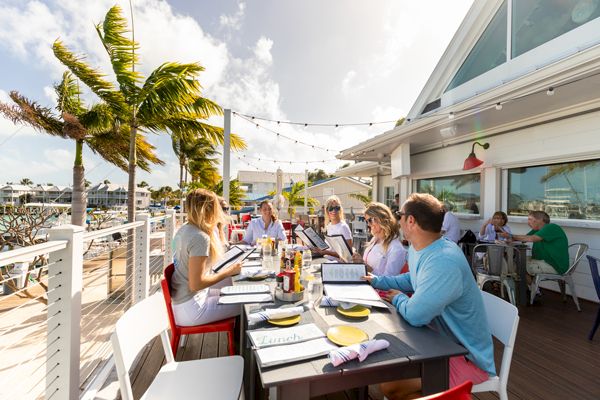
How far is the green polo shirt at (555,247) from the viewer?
418 cm

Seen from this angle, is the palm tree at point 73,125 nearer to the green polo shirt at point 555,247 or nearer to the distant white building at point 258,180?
the green polo shirt at point 555,247

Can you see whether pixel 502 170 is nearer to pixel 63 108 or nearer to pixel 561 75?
pixel 561 75

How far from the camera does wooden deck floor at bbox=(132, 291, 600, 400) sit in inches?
89.9

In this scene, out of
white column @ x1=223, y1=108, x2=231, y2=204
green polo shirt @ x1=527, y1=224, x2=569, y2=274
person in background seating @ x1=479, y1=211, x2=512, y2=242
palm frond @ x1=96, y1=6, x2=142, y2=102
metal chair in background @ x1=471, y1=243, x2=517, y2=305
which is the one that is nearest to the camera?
metal chair in background @ x1=471, y1=243, x2=517, y2=305

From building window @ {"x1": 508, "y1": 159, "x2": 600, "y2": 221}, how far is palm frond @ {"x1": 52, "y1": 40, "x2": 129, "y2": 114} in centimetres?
825

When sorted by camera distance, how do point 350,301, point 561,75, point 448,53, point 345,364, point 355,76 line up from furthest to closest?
point 355,76
point 448,53
point 561,75
point 350,301
point 345,364

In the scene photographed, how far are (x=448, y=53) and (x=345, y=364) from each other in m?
8.92

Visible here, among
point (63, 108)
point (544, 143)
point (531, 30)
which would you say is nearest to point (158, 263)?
point (63, 108)

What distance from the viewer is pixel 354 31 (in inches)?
354

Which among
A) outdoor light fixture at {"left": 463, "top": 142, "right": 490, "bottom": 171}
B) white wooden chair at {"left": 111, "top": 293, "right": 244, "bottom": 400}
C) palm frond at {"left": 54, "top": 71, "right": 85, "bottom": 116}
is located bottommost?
white wooden chair at {"left": 111, "top": 293, "right": 244, "bottom": 400}

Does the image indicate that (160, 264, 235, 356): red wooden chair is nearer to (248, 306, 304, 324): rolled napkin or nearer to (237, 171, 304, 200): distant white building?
(248, 306, 304, 324): rolled napkin

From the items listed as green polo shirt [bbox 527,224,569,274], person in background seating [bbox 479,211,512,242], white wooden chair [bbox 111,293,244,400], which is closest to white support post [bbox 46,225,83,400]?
white wooden chair [bbox 111,293,244,400]

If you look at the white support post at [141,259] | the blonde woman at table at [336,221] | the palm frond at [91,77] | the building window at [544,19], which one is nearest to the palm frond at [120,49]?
the palm frond at [91,77]

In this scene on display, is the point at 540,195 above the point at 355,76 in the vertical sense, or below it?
below
